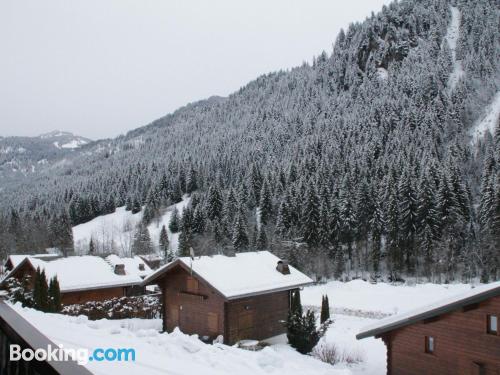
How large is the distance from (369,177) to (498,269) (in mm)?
30204

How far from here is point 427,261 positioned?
2092 inches

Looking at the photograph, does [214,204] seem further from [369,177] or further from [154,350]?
[154,350]

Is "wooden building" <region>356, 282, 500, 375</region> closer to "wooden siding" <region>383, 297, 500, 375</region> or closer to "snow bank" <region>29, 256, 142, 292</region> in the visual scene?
"wooden siding" <region>383, 297, 500, 375</region>

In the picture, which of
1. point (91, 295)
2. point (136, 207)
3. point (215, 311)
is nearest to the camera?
point (215, 311)

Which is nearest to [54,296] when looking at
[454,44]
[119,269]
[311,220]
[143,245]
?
[119,269]

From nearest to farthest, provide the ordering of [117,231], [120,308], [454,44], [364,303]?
1. [120,308]
2. [364,303]
3. [117,231]
4. [454,44]

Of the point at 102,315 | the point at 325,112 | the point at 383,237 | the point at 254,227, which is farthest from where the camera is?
the point at 325,112

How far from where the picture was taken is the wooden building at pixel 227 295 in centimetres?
2317

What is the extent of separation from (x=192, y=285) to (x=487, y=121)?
3803 inches

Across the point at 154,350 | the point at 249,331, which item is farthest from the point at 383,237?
the point at 154,350

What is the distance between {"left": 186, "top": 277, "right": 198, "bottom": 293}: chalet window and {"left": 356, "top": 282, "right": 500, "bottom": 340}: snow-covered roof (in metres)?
12.1

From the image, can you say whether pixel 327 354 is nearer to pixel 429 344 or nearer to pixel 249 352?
pixel 429 344

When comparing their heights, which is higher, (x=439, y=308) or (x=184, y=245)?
(x=439, y=308)

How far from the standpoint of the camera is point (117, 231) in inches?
3878
